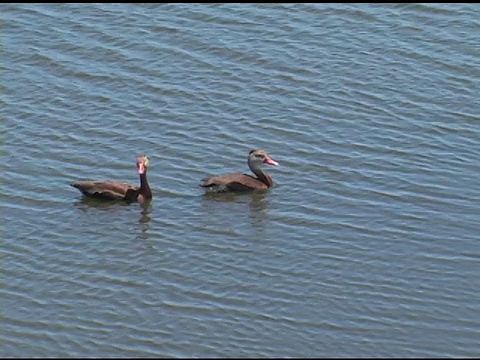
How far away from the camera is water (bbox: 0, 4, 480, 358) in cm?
1413

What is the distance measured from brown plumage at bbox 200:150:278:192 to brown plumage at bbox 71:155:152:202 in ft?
2.47

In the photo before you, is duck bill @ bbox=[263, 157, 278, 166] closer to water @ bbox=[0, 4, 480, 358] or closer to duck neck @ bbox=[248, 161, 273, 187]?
duck neck @ bbox=[248, 161, 273, 187]

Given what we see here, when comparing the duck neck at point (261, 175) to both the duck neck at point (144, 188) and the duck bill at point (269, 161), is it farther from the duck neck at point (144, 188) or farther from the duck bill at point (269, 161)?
the duck neck at point (144, 188)

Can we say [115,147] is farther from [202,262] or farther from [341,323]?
[341,323]

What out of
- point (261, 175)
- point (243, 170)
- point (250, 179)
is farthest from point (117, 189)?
point (243, 170)

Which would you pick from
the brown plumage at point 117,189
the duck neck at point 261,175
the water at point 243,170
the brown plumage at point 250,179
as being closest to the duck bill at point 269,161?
the brown plumage at point 250,179

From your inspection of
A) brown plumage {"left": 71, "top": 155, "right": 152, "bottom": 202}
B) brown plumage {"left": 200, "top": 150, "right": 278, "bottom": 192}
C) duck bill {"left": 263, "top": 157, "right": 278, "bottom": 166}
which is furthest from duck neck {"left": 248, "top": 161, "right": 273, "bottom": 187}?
brown plumage {"left": 71, "top": 155, "right": 152, "bottom": 202}

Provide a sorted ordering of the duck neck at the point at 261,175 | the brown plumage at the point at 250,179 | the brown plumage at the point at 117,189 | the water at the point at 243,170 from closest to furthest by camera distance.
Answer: the water at the point at 243,170 → the brown plumage at the point at 117,189 → the brown plumage at the point at 250,179 → the duck neck at the point at 261,175

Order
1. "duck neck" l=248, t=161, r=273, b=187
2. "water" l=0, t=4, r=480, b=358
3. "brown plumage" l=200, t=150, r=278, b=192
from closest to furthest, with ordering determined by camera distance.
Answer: "water" l=0, t=4, r=480, b=358 < "brown plumage" l=200, t=150, r=278, b=192 < "duck neck" l=248, t=161, r=273, b=187

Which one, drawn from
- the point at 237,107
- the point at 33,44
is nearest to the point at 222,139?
the point at 237,107

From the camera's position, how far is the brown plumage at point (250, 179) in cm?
1778

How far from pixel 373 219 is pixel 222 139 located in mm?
3033

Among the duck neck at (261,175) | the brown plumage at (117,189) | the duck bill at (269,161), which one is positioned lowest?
the brown plumage at (117,189)

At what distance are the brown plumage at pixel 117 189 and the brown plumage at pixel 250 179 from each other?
75 cm
